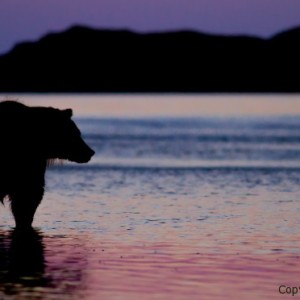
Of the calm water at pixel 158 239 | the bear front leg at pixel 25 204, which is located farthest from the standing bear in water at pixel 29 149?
the calm water at pixel 158 239

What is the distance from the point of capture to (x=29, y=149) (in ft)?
62.2

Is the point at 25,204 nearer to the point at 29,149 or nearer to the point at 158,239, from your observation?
the point at 29,149

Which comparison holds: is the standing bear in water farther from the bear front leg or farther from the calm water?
the calm water

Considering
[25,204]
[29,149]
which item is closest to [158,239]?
[25,204]

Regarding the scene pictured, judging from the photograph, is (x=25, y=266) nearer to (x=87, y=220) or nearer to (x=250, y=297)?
(x=250, y=297)

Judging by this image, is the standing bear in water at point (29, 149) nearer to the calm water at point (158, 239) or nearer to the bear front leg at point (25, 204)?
the bear front leg at point (25, 204)

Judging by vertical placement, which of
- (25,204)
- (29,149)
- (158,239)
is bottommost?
(158,239)

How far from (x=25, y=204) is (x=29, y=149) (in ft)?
2.96

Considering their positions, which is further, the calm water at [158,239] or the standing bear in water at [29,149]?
the standing bear in water at [29,149]

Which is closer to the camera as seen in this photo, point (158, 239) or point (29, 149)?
point (158, 239)

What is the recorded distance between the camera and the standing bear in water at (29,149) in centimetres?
1850

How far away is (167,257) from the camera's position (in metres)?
16.0

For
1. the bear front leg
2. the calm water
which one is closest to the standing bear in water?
the bear front leg

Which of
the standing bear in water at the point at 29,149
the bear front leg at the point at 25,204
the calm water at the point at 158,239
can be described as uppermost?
the standing bear in water at the point at 29,149
